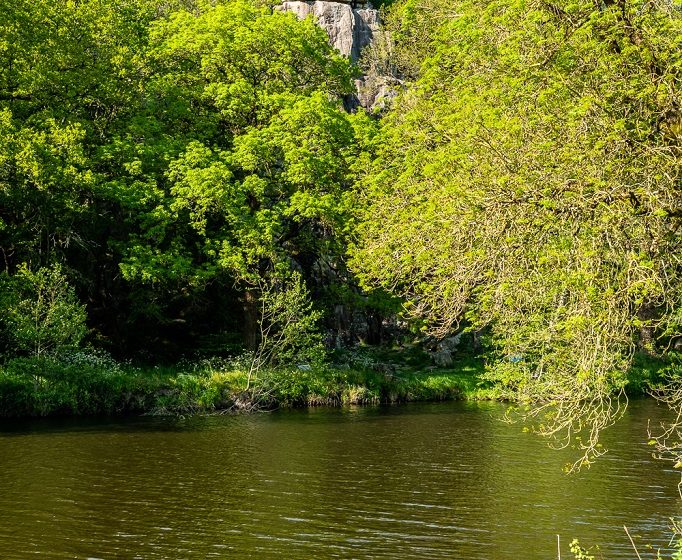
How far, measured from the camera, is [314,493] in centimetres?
1942

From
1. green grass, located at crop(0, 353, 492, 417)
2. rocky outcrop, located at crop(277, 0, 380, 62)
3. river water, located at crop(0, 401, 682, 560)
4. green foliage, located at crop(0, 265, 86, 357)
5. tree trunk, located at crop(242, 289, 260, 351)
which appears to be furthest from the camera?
rocky outcrop, located at crop(277, 0, 380, 62)

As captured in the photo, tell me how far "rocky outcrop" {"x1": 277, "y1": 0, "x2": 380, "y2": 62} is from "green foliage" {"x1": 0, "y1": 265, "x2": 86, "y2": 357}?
1808 inches

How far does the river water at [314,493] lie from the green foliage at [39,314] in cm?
333

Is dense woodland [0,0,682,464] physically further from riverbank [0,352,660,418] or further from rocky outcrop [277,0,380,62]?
rocky outcrop [277,0,380,62]

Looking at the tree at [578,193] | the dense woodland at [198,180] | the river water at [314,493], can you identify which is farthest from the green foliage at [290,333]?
the tree at [578,193]

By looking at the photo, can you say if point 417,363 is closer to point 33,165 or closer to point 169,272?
point 169,272

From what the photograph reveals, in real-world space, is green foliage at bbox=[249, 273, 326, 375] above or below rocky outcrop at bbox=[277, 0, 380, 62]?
below

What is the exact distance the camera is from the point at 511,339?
14578mm

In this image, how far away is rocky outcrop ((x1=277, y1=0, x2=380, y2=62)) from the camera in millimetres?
71938

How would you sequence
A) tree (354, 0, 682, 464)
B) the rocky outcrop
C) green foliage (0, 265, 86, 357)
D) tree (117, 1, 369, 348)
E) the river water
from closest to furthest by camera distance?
tree (354, 0, 682, 464) → the river water → green foliage (0, 265, 86, 357) → tree (117, 1, 369, 348) → the rocky outcrop

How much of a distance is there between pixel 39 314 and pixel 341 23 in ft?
164

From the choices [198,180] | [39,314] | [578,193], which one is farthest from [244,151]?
[578,193]

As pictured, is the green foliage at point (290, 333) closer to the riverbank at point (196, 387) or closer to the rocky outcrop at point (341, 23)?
the riverbank at point (196, 387)

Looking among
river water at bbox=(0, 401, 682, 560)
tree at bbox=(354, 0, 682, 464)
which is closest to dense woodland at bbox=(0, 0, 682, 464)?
river water at bbox=(0, 401, 682, 560)
